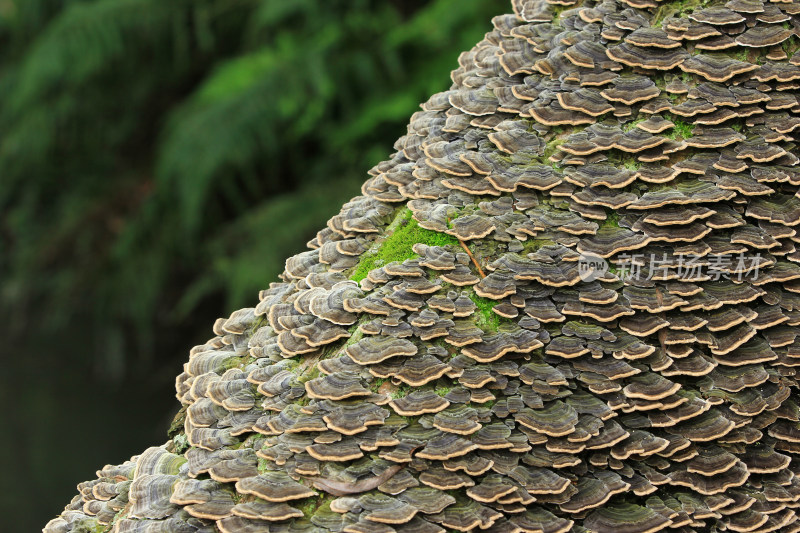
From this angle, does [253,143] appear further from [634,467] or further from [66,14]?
[634,467]

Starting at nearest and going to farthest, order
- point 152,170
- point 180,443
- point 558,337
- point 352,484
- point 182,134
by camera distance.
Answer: point 352,484
point 558,337
point 180,443
point 182,134
point 152,170

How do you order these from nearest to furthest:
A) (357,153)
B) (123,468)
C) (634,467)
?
(634,467) < (123,468) < (357,153)

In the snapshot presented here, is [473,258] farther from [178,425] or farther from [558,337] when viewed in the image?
[178,425]

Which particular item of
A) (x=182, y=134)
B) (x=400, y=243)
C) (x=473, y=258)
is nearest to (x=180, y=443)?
(x=400, y=243)

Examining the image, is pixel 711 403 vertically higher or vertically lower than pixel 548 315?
lower

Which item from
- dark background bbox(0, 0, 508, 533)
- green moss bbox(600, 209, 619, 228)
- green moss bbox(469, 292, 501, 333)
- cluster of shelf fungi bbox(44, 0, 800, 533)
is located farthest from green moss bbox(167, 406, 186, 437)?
dark background bbox(0, 0, 508, 533)

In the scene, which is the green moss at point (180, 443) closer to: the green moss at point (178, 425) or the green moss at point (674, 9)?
the green moss at point (178, 425)

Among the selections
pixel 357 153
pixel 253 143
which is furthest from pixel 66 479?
pixel 357 153

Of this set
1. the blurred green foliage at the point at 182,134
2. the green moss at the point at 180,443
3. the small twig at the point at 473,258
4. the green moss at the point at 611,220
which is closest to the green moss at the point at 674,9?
the green moss at the point at 611,220
